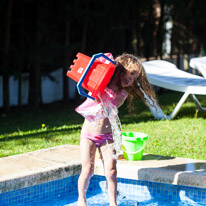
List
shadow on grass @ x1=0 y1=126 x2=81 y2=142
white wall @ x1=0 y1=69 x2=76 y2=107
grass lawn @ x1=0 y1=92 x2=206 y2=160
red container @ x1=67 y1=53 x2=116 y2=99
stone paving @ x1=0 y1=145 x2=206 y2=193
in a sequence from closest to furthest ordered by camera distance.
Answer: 1. red container @ x1=67 y1=53 x2=116 y2=99
2. stone paving @ x1=0 y1=145 x2=206 y2=193
3. grass lawn @ x1=0 y1=92 x2=206 y2=160
4. shadow on grass @ x1=0 y1=126 x2=81 y2=142
5. white wall @ x1=0 y1=69 x2=76 y2=107

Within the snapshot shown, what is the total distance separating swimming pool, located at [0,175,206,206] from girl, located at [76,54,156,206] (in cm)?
71

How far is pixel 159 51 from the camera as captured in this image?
1330cm

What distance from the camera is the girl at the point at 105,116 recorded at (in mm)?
3072

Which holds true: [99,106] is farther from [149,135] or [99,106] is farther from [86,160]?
[149,135]

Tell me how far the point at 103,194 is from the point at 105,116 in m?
1.30

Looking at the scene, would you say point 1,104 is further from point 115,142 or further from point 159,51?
point 115,142

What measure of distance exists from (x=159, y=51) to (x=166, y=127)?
7521mm

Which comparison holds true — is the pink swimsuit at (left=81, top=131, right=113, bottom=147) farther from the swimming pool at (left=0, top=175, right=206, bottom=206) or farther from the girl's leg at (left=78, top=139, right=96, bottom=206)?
the swimming pool at (left=0, top=175, right=206, bottom=206)

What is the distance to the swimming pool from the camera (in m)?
3.69

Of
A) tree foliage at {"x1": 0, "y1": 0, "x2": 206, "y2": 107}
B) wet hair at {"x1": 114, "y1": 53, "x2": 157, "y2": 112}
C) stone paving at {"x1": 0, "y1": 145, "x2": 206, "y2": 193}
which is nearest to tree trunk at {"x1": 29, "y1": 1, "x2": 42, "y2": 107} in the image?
tree foliage at {"x1": 0, "y1": 0, "x2": 206, "y2": 107}

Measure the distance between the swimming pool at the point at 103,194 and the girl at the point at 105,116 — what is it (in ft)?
2.33

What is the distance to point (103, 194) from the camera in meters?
4.14

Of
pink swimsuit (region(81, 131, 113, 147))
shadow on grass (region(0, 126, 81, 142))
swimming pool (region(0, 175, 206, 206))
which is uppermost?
pink swimsuit (region(81, 131, 113, 147))

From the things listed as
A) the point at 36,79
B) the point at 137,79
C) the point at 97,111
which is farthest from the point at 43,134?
the point at 36,79
